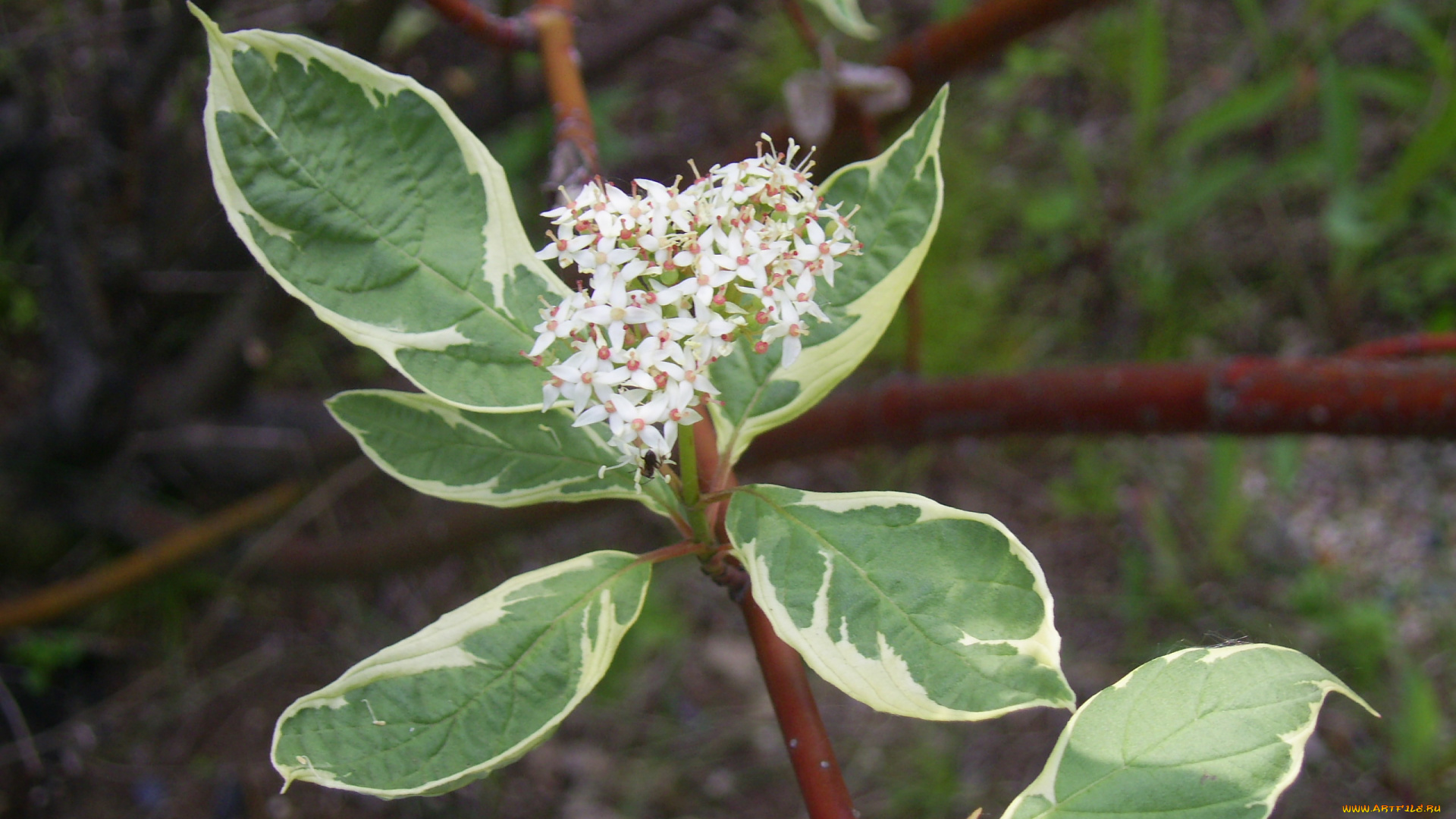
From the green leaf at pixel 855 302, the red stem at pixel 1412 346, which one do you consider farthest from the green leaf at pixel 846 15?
the red stem at pixel 1412 346

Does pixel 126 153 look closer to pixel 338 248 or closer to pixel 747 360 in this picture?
pixel 338 248

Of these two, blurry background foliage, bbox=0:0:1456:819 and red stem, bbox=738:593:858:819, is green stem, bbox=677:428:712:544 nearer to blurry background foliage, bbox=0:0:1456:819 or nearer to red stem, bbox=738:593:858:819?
red stem, bbox=738:593:858:819

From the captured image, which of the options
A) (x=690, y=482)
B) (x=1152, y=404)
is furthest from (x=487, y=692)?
(x=1152, y=404)

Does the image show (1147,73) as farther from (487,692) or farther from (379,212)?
(487,692)

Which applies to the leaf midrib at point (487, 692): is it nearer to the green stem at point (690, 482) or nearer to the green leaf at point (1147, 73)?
the green stem at point (690, 482)

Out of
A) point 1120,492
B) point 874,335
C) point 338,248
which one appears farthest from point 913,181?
point 1120,492

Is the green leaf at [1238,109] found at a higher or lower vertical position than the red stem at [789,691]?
lower
